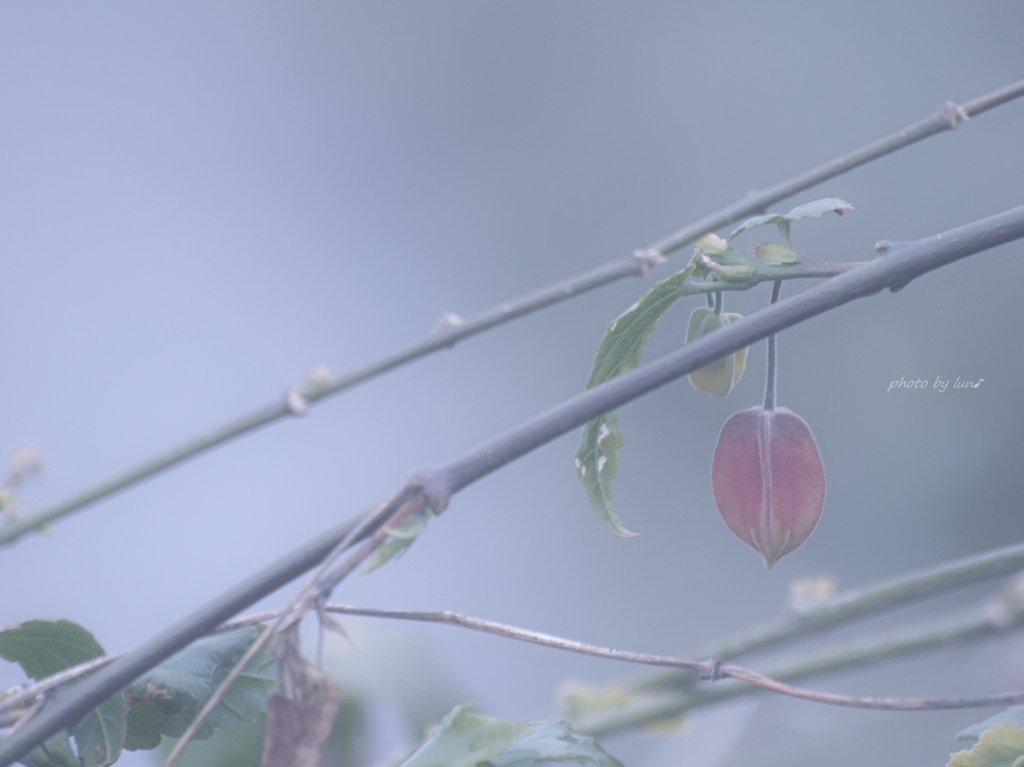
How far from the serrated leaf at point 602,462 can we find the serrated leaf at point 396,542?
82mm

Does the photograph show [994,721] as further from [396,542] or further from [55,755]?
[55,755]

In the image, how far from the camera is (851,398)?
2.86ft

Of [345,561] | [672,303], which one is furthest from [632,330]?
[345,561]

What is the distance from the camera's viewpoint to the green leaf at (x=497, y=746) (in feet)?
0.87

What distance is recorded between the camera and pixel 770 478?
322mm

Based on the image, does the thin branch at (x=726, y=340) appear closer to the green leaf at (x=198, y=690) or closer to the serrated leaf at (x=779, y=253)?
the serrated leaf at (x=779, y=253)

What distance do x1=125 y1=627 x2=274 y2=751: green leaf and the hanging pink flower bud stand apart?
19cm

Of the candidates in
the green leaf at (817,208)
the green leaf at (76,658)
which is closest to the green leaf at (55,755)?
the green leaf at (76,658)

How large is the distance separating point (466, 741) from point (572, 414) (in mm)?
128

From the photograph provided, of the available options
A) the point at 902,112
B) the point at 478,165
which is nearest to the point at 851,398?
the point at 902,112

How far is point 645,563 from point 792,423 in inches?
32.9

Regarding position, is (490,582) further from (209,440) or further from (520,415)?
(209,440)

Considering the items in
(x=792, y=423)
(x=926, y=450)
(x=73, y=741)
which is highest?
(x=926, y=450)

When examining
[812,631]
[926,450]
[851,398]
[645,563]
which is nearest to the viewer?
[812,631]
